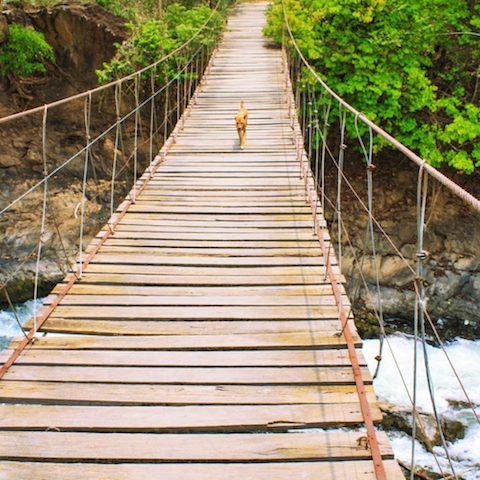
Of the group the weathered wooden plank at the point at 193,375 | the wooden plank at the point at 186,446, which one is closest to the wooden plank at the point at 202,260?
the weathered wooden plank at the point at 193,375

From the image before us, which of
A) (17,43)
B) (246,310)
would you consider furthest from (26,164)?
(246,310)

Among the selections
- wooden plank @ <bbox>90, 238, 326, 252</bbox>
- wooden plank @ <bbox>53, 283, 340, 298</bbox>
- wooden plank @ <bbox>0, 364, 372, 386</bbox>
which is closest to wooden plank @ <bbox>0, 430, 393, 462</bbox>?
wooden plank @ <bbox>0, 364, 372, 386</bbox>

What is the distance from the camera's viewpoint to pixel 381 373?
607cm

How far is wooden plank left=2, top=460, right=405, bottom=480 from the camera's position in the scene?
5.12ft

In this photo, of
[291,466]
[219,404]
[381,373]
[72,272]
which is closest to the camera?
[291,466]

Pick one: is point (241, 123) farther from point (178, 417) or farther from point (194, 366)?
point (178, 417)

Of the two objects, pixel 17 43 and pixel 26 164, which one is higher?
pixel 17 43

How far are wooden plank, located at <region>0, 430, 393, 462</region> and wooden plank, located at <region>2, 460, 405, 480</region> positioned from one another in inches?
1.0

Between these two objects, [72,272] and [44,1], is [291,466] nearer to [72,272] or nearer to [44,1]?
[72,272]

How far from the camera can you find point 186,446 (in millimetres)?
1688

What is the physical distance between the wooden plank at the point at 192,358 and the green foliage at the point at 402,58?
5.43 m

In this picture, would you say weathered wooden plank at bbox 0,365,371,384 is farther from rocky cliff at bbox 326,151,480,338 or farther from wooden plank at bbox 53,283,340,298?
rocky cliff at bbox 326,151,480,338

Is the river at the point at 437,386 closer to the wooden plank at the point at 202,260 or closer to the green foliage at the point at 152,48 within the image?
the wooden plank at the point at 202,260

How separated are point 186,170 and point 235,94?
2784 mm
